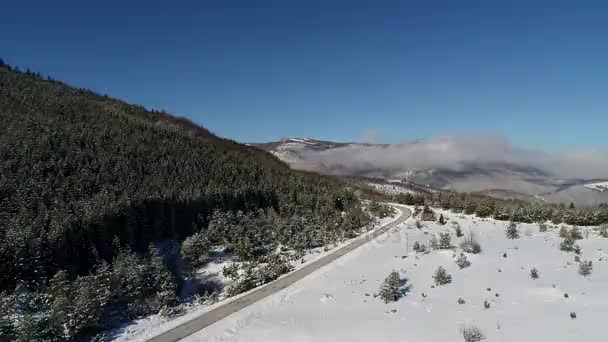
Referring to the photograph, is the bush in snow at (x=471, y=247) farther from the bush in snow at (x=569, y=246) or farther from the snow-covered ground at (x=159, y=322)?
the snow-covered ground at (x=159, y=322)

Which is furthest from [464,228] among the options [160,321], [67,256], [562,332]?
[67,256]

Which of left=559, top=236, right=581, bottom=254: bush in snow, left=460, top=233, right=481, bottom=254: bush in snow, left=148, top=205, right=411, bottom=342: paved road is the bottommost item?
left=148, top=205, right=411, bottom=342: paved road

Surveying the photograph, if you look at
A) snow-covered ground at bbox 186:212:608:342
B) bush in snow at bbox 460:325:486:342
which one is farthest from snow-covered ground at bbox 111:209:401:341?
bush in snow at bbox 460:325:486:342

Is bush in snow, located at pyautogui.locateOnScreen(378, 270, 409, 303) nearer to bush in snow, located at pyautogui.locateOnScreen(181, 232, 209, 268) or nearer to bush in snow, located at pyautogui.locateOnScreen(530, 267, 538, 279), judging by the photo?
bush in snow, located at pyautogui.locateOnScreen(530, 267, 538, 279)

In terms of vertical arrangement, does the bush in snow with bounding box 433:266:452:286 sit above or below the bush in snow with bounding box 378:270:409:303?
above

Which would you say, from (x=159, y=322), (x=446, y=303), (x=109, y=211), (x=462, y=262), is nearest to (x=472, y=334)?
(x=446, y=303)
